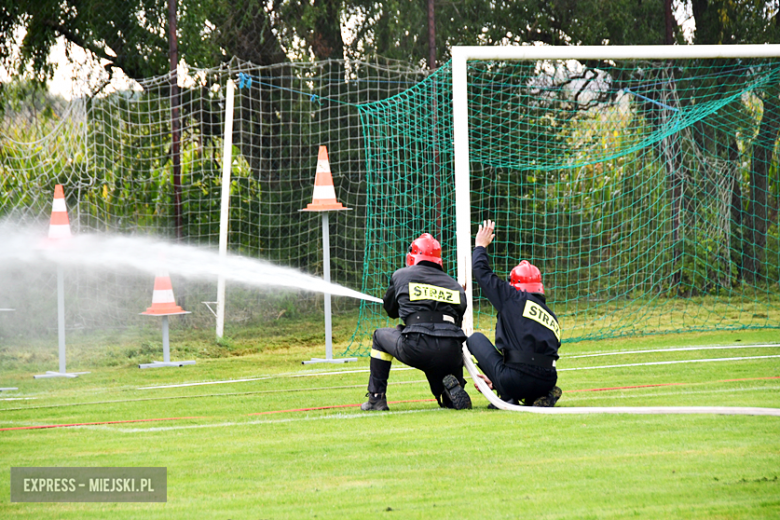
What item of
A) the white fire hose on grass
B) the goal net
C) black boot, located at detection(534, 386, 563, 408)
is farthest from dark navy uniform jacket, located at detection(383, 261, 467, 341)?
the goal net

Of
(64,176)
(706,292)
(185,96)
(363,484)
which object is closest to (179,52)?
(185,96)

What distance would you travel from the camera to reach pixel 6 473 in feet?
16.7

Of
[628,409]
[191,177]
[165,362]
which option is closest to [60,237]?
[165,362]

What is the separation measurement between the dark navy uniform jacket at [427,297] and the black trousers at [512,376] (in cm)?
27

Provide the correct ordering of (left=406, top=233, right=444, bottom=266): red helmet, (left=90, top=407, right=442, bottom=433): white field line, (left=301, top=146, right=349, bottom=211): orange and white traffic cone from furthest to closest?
(left=301, top=146, right=349, bottom=211): orange and white traffic cone
(left=406, top=233, right=444, bottom=266): red helmet
(left=90, top=407, right=442, bottom=433): white field line

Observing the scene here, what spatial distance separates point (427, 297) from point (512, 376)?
0.95 m

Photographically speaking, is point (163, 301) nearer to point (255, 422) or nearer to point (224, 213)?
point (224, 213)

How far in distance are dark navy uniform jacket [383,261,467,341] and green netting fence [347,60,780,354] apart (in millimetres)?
6958

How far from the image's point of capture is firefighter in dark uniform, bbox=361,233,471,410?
271 inches

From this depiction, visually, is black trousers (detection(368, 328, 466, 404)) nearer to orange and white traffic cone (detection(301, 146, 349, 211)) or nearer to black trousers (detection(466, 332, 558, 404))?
black trousers (detection(466, 332, 558, 404))

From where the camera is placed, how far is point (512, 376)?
6.78 meters

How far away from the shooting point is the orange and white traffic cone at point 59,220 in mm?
10242

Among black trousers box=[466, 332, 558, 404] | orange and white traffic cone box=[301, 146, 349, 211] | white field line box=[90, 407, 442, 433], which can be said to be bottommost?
white field line box=[90, 407, 442, 433]

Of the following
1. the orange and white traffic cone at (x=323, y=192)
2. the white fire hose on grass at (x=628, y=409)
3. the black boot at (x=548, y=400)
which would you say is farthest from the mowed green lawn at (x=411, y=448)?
the orange and white traffic cone at (x=323, y=192)
